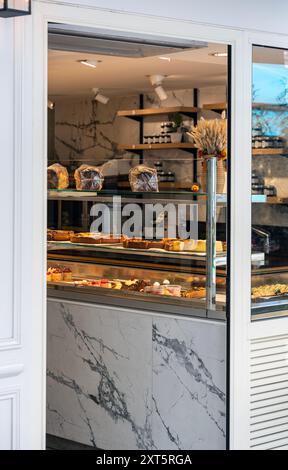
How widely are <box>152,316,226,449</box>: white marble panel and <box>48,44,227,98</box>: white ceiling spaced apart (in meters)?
1.55

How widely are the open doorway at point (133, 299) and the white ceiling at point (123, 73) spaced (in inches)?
4.4

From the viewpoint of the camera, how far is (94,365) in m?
4.72

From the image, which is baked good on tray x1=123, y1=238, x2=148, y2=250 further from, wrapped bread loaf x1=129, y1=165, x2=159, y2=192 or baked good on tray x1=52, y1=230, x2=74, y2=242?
baked good on tray x1=52, y1=230, x2=74, y2=242

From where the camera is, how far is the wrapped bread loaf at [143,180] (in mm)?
4855

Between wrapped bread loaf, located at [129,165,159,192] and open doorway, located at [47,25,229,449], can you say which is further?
wrapped bread loaf, located at [129,165,159,192]

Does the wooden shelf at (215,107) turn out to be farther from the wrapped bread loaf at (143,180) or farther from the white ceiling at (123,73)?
the wrapped bread loaf at (143,180)

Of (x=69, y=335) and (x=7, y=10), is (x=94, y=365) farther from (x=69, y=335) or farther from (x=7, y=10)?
(x=7, y=10)

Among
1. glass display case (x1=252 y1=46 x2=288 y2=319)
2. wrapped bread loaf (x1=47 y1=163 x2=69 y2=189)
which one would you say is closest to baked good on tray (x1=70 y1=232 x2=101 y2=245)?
wrapped bread loaf (x1=47 y1=163 x2=69 y2=189)

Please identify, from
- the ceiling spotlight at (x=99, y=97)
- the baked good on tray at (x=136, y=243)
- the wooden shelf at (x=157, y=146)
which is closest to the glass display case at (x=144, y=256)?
the baked good on tray at (x=136, y=243)

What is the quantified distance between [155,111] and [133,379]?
431cm

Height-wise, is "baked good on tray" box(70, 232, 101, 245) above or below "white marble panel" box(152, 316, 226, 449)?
above

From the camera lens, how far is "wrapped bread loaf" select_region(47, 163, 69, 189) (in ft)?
16.7

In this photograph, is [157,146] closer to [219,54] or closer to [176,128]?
[176,128]

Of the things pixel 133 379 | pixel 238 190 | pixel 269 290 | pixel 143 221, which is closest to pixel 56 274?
pixel 143 221
